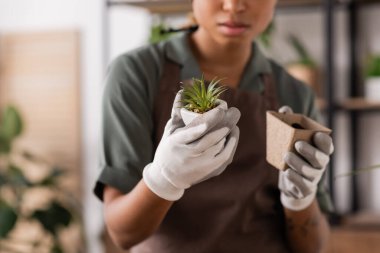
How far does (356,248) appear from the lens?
2.99 m

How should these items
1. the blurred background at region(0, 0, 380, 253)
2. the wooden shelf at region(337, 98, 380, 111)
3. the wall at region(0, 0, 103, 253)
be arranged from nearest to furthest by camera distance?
the wooden shelf at region(337, 98, 380, 111)
the blurred background at region(0, 0, 380, 253)
the wall at region(0, 0, 103, 253)

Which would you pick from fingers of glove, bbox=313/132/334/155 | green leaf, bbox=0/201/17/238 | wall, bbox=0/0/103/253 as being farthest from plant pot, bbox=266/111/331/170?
wall, bbox=0/0/103/253

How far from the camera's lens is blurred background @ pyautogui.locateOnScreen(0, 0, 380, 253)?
3191 millimetres

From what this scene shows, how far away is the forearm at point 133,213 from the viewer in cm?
123

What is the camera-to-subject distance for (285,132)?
113 centimetres

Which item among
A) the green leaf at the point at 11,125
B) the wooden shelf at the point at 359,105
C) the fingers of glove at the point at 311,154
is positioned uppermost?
the fingers of glove at the point at 311,154

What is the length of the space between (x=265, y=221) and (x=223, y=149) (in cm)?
52

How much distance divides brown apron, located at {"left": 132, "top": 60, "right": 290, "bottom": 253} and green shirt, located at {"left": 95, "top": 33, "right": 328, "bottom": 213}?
0.02m

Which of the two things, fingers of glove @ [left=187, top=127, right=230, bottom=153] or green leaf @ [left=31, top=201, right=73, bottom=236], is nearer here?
fingers of glove @ [left=187, top=127, right=230, bottom=153]

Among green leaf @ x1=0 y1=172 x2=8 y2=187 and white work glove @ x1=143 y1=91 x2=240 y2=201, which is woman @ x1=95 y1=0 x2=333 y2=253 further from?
green leaf @ x1=0 y1=172 x2=8 y2=187

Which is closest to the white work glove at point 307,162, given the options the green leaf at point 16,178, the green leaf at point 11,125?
the green leaf at point 16,178

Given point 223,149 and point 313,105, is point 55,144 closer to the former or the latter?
point 313,105

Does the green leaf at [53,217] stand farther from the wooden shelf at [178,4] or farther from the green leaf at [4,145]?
the wooden shelf at [178,4]

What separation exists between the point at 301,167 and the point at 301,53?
2.16 m
